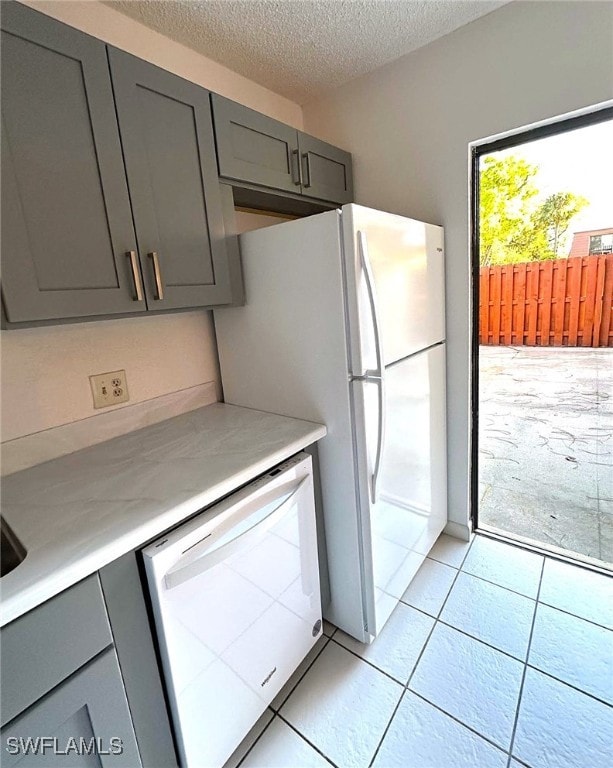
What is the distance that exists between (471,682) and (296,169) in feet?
7.04

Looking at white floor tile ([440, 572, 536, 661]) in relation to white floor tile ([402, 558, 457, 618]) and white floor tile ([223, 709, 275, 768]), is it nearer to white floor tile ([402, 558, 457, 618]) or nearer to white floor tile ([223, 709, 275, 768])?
white floor tile ([402, 558, 457, 618])

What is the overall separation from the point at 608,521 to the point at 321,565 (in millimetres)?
1651

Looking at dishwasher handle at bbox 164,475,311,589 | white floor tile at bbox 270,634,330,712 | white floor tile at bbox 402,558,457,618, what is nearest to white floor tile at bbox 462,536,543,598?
white floor tile at bbox 402,558,457,618

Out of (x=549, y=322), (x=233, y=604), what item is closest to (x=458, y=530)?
(x=549, y=322)

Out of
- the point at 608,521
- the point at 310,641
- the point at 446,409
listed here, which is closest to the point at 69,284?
the point at 310,641

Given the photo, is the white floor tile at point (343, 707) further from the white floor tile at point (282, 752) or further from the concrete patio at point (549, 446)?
the concrete patio at point (549, 446)

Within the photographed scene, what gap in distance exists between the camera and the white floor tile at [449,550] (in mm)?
1888

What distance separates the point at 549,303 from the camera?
70.5 inches

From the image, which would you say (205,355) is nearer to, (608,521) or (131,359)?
(131,359)

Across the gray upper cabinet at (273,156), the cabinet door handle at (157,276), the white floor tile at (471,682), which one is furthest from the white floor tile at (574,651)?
the gray upper cabinet at (273,156)

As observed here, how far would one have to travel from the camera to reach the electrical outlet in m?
1.35

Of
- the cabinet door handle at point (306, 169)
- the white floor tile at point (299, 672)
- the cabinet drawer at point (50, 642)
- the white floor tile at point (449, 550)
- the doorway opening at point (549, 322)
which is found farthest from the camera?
the white floor tile at point (449, 550)

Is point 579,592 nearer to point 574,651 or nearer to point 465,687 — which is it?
point 574,651

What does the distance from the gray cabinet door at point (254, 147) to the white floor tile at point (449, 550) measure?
1958 mm
